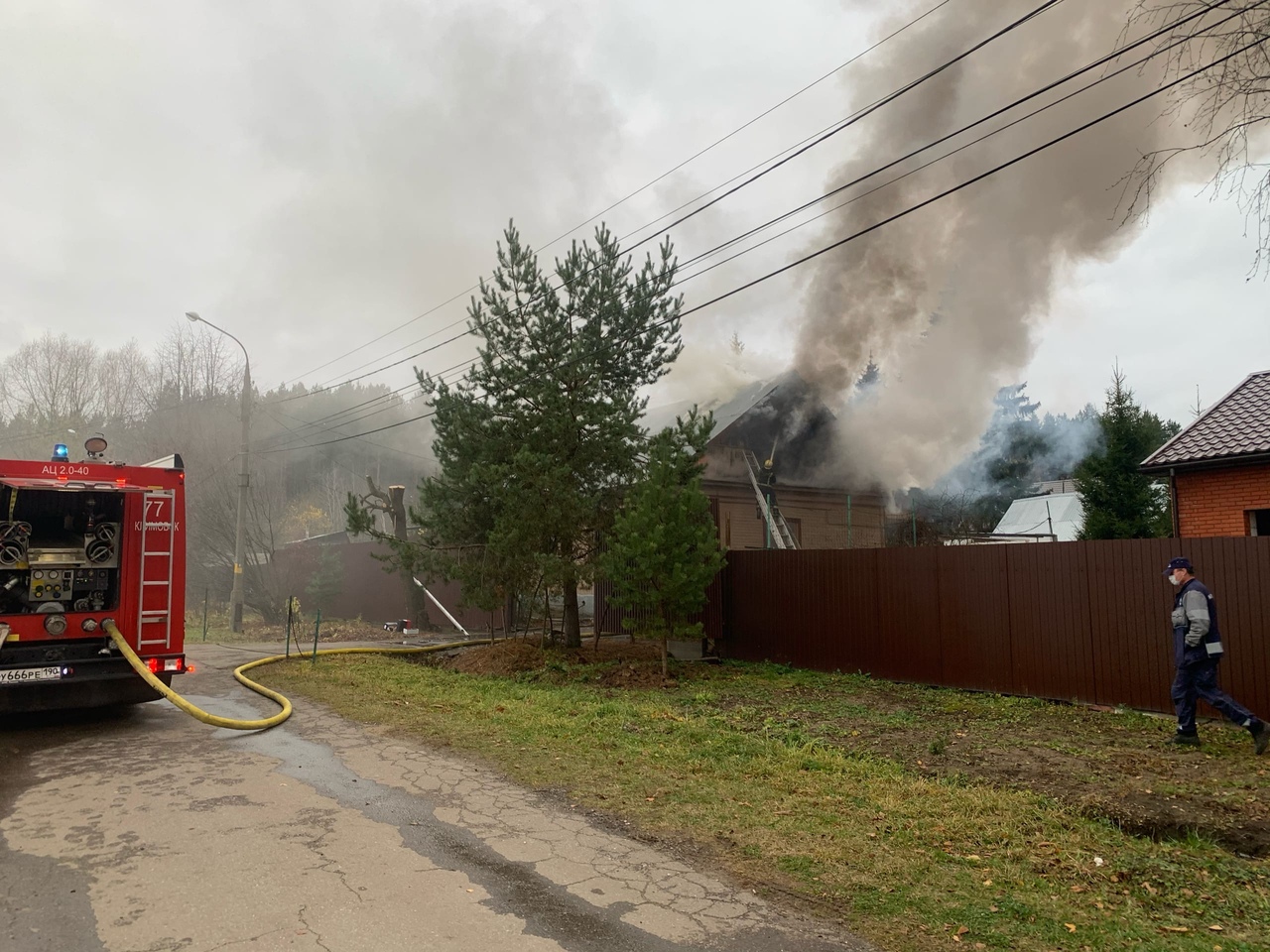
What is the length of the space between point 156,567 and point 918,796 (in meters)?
8.06

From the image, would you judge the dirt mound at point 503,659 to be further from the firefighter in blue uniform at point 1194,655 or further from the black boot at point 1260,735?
the black boot at point 1260,735

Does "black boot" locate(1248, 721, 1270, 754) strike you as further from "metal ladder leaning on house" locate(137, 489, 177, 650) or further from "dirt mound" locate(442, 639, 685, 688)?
"metal ladder leaning on house" locate(137, 489, 177, 650)

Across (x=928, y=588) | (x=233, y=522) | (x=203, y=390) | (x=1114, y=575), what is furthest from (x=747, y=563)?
(x=203, y=390)

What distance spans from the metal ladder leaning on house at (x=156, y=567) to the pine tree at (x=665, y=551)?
575 centimetres

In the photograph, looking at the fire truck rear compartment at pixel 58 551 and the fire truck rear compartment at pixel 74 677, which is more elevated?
the fire truck rear compartment at pixel 58 551

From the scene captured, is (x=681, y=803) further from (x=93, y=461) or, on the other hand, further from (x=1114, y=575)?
(x=93, y=461)

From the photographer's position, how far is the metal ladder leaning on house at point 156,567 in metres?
A: 8.71

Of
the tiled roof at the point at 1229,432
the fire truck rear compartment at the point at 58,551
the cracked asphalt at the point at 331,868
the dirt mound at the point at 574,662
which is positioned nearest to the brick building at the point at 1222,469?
the tiled roof at the point at 1229,432

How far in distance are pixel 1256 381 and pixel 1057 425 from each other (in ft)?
52.0

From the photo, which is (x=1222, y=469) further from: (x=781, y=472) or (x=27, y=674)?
(x=27, y=674)

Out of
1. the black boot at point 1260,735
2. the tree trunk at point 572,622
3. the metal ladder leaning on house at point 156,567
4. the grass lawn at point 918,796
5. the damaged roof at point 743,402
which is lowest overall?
the grass lawn at point 918,796

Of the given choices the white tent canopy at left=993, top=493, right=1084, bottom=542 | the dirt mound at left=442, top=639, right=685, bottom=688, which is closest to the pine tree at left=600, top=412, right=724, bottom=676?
the dirt mound at left=442, top=639, right=685, bottom=688

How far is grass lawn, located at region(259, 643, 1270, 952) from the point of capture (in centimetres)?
395

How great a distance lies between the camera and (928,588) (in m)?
11.4
